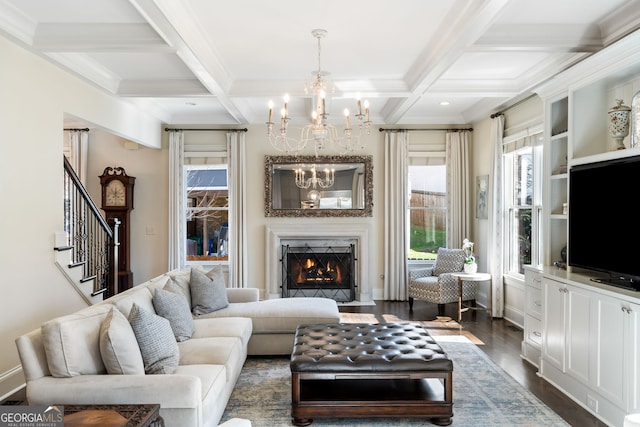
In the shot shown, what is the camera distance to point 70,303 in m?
4.43

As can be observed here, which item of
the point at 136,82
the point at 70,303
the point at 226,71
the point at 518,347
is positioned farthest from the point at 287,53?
the point at 518,347

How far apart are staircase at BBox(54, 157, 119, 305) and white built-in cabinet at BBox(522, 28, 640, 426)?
449cm

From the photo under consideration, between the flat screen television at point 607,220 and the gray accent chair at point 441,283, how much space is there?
7.85 feet

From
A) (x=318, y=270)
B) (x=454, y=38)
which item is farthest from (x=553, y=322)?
(x=318, y=270)

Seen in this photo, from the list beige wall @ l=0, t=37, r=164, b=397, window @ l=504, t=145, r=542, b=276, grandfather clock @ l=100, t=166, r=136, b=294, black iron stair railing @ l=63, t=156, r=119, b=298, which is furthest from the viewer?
grandfather clock @ l=100, t=166, r=136, b=294

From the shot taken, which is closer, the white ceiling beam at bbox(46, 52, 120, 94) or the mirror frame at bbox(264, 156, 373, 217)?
the white ceiling beam at bbox(46, 52, 120, 94)

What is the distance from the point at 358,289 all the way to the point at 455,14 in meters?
4.66

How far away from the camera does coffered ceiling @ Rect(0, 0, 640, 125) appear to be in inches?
129

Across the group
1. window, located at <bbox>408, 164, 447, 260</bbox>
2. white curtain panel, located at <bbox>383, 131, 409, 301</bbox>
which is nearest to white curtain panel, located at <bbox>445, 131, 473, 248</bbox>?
window, located at <bbox>408, 164, 447, 260</bbox>

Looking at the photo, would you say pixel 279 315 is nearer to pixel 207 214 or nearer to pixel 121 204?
pixel 207 214

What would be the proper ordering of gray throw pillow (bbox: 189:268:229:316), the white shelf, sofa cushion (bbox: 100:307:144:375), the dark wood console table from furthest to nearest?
gray throw pillow (bbox: 189:268:229:316) < the white shelf < sofa cushion (bbox: 100:307:144:375) < the dark wood console table

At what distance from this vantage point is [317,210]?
7.16 m

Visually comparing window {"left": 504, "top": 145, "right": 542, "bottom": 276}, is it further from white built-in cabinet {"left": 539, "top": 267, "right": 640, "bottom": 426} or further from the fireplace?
the fireplace

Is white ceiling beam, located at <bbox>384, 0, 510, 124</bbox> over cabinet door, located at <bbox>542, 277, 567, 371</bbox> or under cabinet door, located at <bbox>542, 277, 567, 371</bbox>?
over
